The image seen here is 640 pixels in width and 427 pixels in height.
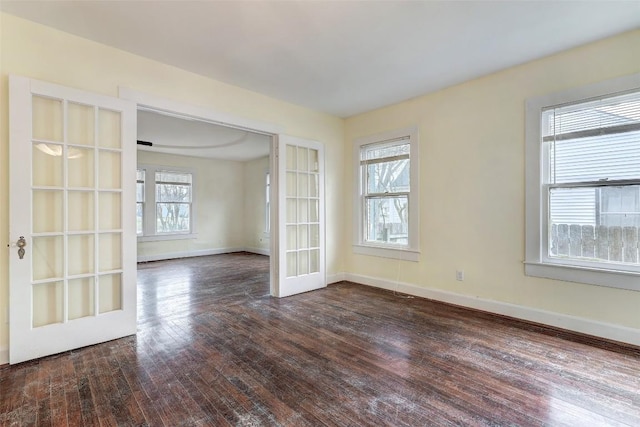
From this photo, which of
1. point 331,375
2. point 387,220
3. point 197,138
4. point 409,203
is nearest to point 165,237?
point 197,138

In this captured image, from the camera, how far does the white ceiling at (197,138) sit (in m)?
5.16

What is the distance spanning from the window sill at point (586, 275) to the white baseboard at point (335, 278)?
108 inches

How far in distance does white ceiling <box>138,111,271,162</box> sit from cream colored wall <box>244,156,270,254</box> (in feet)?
1.55

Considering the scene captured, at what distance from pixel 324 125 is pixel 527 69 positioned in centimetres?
277

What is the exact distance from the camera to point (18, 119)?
2.39 m

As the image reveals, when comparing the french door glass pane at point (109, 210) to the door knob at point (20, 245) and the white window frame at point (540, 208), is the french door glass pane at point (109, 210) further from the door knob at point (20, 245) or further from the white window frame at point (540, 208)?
the white window frame at point (540, 208)

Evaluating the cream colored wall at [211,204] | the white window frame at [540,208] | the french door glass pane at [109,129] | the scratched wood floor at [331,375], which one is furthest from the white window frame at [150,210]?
the white window frame at [540,208]

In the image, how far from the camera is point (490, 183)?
3.57m

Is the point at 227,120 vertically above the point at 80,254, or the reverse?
the point at 227,120

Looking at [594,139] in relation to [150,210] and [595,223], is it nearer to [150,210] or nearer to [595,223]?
[595,223]

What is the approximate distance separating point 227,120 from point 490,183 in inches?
130

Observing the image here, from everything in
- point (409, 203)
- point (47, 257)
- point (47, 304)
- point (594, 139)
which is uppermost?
point (594, 139)

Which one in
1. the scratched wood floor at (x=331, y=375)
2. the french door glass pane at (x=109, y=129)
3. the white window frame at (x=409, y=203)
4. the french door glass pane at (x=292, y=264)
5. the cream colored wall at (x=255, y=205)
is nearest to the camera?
the scratched wood floor at (x=331, y=375)

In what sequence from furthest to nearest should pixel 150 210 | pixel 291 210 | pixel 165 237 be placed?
pixel 165 237
pixel 150 210
pixel 291 210
